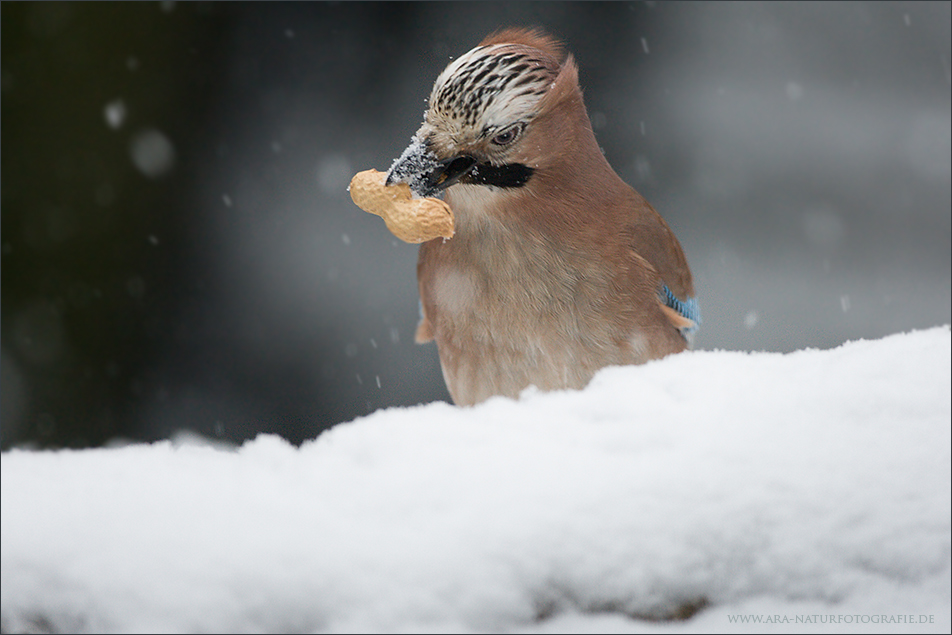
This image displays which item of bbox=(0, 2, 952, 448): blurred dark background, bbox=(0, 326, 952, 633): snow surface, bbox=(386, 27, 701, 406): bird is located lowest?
bbox=(0, 326, 952, 633): snow surface

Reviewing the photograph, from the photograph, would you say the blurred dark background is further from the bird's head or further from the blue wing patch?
the bird's head

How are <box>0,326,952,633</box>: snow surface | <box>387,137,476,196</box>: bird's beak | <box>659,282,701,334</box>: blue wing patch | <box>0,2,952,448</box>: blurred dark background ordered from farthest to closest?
1. <box>0,2,952,448</box>: blurred dark background
2. <box>659,282,701,334</box>: blue wing patch
3. <box>387,137,476,196</box>: bird's beak
4. <box>0,326,952,633</box>: snow surface

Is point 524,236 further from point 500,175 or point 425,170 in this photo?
point 425,170

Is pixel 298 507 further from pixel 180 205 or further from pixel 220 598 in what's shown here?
pixel 180 205

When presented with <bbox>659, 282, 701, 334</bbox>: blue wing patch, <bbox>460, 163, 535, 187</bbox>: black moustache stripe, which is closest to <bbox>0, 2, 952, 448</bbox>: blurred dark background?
<bbox>659, 282, 701, 334</bbox>: blue wing patch

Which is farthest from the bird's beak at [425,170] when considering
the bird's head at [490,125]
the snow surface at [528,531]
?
the snow surface at [528,531]

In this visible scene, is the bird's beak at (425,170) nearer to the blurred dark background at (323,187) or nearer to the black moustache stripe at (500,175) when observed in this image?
the black moustache stripe at (500,175)

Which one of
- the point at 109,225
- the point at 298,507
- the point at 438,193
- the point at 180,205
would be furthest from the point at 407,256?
the point at 298,507
